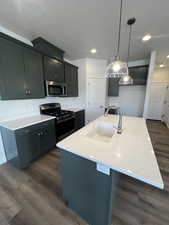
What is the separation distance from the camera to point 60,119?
8.38 ft

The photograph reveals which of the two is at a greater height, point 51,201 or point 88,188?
point 88,188

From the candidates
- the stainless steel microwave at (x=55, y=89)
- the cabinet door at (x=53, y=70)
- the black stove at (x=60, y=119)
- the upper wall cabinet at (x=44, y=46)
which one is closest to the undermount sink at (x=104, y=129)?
the black stove at (x=60, y=119)

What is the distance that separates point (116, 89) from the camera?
14.6 ft

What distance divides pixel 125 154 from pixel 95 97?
3275 millimetres

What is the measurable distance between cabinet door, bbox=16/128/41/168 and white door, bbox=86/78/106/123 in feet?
7.87

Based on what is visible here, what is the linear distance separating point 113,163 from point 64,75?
112 inches

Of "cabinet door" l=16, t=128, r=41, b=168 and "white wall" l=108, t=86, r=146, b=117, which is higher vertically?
"white wall" l=108, t=86, r=146, b=117

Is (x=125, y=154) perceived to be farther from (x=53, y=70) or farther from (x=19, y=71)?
(x=53, y=70)

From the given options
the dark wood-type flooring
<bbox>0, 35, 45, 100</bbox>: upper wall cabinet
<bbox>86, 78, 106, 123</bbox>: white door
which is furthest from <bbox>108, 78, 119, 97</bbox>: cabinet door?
the dark wood-type flooring

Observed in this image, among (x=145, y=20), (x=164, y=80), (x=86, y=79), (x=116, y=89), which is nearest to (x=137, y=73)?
(x=116, y=89)

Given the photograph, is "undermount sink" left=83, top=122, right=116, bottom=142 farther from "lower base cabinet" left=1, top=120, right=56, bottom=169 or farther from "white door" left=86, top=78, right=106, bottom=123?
"white door" left=86, top=78, right=106, bottom=123

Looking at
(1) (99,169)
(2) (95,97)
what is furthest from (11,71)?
(2) (95,97)

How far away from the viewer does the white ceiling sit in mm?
1492

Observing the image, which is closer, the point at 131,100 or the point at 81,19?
the point at 81,19
